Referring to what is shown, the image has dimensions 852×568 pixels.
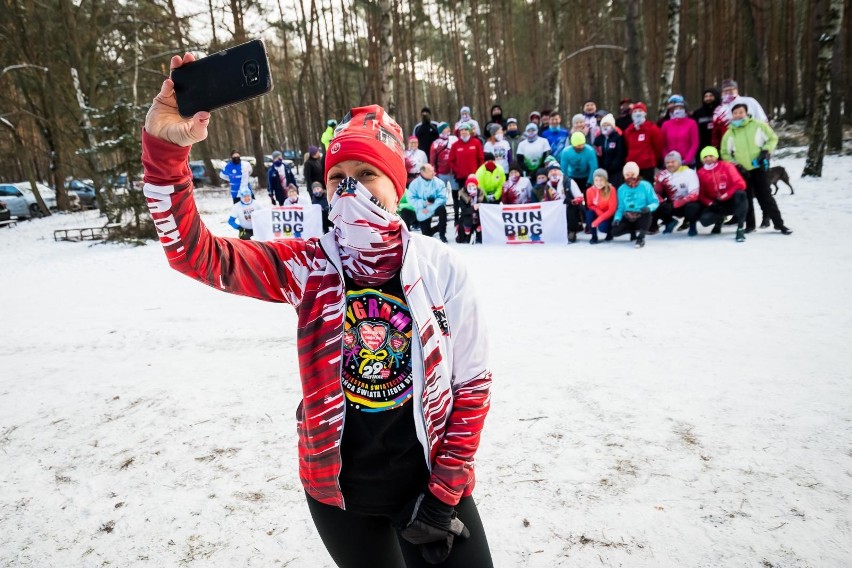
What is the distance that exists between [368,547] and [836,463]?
270cm

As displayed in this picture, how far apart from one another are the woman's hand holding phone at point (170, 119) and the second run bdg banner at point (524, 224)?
880 centimetres

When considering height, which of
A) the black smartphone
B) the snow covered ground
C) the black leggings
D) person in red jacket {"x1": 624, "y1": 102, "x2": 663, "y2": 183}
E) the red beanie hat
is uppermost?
person in red jacket {"x1": 624, "y1": 102, "x2": 663, "y2": 183}

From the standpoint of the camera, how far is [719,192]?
8320 mm

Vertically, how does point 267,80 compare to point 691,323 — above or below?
above

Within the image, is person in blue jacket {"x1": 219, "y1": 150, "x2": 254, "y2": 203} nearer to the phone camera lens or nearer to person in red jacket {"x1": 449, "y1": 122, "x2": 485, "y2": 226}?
person in red jacket {"x1": 449, "y1": 122, "x2": 485, "y2": 226}

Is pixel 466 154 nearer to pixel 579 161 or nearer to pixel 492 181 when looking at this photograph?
pixel 492 181

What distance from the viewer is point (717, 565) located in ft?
7.07

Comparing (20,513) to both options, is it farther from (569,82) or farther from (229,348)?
(569,82)

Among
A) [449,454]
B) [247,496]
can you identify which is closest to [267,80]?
[449,454]

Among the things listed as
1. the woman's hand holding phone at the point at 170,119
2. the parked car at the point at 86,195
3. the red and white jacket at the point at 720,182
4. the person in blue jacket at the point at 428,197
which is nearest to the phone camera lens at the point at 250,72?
the woman's hand holding phone at the point at 170,119

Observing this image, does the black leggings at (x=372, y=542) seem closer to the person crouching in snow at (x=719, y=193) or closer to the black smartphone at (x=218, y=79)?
the black smartphone at (x=218, y=79)

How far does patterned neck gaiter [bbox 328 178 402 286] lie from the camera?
138 cm

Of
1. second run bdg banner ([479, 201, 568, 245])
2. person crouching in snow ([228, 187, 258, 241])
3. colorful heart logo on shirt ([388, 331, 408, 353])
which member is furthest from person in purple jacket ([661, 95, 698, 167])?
colorful heart logo on shirt ([388, 331, 408, 353])

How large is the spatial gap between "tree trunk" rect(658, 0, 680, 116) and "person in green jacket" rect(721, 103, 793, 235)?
4323 millimetres
